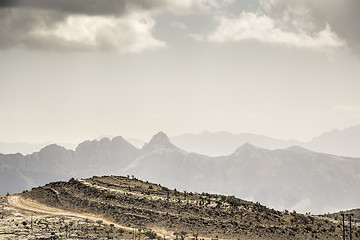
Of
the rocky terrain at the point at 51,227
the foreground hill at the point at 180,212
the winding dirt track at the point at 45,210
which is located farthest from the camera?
the foreground hill at the point at 180,212

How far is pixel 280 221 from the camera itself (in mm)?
91938

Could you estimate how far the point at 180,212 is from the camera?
91375 millimetres

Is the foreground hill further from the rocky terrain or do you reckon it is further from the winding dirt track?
Answer: the rocky terrain

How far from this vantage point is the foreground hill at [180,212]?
278 feet

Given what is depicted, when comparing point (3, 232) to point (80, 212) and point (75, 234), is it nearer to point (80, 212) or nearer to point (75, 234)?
point (75, 234)

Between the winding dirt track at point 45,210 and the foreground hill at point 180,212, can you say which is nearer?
the winding dirt track at point 45,210

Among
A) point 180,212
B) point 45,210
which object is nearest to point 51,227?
point 45,210

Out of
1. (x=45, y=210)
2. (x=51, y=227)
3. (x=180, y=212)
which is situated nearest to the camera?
(x=51, y=227)

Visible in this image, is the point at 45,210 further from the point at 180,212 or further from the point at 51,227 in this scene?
the point at 180,212

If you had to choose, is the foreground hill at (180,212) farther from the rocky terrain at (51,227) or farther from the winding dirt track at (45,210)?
the rocky terrain at (51,227)

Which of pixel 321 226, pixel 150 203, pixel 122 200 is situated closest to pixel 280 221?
pixel 321 226

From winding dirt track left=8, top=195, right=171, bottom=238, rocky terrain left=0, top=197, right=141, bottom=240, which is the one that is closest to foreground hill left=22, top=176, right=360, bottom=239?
winding dirt track left=8, top=195, right=171, bottom=238

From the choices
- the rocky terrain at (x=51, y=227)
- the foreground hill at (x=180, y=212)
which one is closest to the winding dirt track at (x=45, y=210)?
the foreground hill at (x=180, y=212)

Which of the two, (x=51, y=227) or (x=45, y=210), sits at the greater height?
(x=45, y=210)
